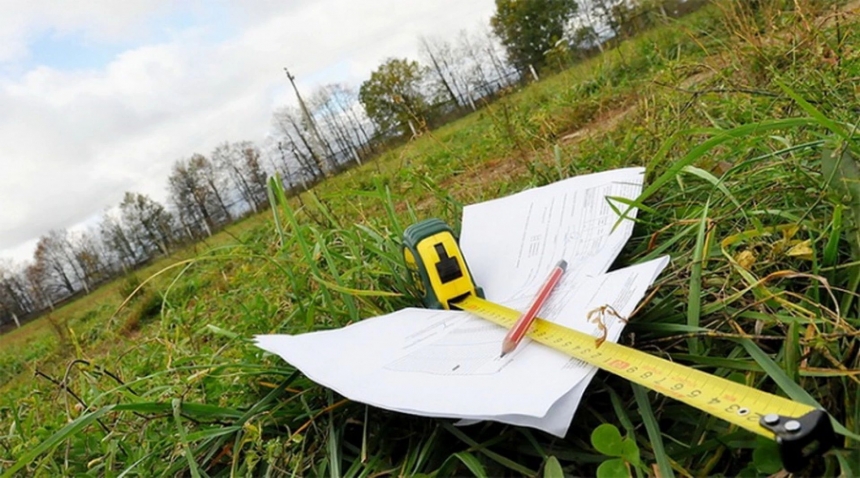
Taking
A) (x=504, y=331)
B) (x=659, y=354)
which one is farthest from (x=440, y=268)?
(x=659, y=354)

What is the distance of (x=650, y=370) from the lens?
0.47 m

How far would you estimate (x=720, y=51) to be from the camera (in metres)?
1.63

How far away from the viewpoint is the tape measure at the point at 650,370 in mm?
328

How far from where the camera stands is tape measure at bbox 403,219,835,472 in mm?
328

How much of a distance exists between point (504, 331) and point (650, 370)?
26cm

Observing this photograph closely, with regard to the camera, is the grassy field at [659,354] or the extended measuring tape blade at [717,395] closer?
the extended measuring tape blade at [717,395]

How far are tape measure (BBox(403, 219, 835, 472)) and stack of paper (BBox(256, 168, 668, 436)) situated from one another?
2 centimetres

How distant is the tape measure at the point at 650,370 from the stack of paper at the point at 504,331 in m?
0.02

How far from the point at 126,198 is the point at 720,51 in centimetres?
4272

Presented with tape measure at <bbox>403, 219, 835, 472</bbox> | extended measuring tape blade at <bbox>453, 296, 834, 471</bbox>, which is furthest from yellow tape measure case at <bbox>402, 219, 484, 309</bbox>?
extended measuring tape blade at <bbox>453, 296, 834, 471</bbox>

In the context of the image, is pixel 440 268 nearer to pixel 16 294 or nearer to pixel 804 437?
pixel 804 437

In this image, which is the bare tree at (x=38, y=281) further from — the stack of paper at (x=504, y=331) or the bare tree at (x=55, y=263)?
the stack of paper at (x=504, y=331)

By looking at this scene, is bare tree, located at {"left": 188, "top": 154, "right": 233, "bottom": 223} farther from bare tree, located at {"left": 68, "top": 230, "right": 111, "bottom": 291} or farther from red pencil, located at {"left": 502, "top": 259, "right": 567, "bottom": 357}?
red pencil, located at {"left": 502, "top": 259, "right": 567, "bottom": 357}

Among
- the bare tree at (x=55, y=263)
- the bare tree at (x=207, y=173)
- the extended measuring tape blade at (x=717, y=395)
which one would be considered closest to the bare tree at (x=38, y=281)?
the bare tree at (x=55, y=263)
